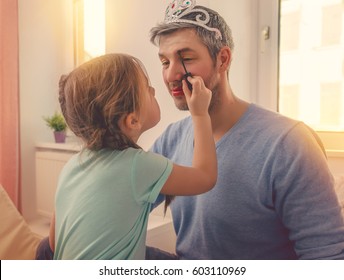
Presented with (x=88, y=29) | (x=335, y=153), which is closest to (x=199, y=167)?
(x=335, y=153)

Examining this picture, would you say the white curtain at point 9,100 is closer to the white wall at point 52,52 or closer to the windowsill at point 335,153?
the white wall at point 52,52

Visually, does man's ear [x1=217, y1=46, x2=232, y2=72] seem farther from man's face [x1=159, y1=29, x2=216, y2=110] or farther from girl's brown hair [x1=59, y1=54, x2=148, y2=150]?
girl's brown hair [x1=59, y1=54, x2=148, y2=150]

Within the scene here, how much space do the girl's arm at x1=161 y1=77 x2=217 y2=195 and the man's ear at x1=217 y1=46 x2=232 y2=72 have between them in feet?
0.61

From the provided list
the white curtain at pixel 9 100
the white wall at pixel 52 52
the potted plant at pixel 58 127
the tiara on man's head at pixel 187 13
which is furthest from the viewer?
the potted plant at pixel 58 127

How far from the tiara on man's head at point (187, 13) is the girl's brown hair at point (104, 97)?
0.23 m

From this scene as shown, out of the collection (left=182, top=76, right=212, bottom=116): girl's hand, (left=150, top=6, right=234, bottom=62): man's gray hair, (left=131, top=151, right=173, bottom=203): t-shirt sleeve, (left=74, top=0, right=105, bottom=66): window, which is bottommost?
(left=131, top=151, right=173, bottom=203): t-shirt sleeve

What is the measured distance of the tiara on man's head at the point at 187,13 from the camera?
865 millimetres

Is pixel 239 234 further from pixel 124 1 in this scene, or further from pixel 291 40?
pixel 124 1

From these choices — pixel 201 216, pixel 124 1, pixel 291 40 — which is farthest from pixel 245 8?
pixel 201 216

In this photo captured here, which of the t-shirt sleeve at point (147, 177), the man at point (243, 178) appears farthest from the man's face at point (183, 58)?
the t-shirt sleeve at point (147, 177)

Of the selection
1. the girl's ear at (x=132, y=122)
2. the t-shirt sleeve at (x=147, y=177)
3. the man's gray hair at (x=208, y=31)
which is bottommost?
the t-shirt sleeve at (x=147, y=177)

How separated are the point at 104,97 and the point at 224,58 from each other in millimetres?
370

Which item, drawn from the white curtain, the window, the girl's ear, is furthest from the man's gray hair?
the white curtain

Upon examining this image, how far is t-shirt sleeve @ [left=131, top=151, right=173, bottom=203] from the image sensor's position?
0.67m
